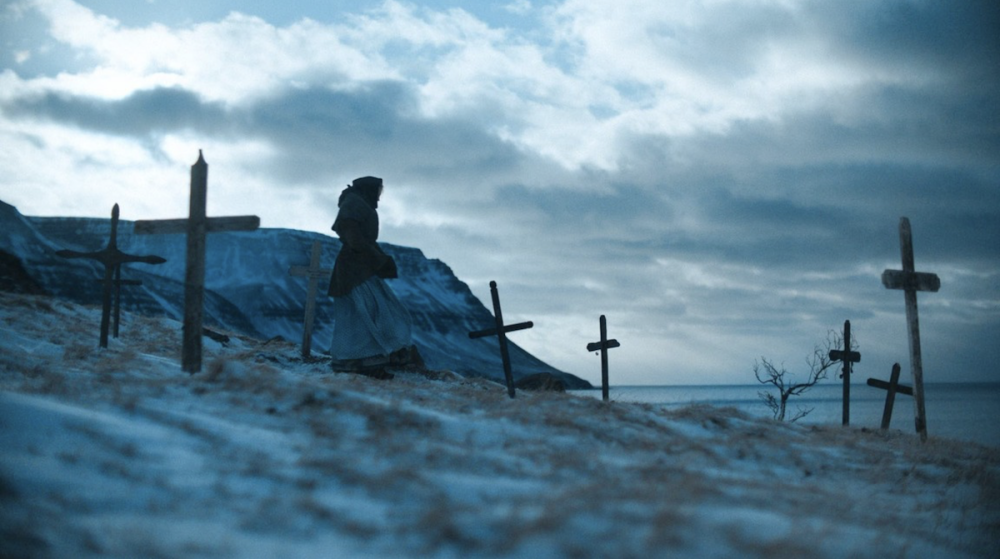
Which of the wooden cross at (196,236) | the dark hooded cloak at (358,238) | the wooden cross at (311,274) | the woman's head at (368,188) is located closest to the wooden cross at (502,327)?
the dark hooded cloak at (358,238)

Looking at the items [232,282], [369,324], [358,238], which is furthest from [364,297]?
[232,282]

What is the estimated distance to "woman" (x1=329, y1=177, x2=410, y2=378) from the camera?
16.2 meters

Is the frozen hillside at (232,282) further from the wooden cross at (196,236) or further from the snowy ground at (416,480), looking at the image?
the snowy ground at (416,480)

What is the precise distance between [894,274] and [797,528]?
31.9ft

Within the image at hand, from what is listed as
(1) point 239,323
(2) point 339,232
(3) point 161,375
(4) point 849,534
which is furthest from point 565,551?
(1) point 239,323

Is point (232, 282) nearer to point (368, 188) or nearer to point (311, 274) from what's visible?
point (311, 274)

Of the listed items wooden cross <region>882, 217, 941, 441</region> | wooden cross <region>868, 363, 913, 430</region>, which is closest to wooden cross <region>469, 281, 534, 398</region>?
wooden cross <region>882, 217, 941, 441</region>

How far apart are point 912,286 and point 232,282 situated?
162 m

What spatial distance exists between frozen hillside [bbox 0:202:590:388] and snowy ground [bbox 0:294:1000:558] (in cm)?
10540

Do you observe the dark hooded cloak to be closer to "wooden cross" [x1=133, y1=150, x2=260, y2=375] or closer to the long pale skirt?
the long pale skirt

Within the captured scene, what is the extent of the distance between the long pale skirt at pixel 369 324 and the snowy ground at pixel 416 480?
5.89 m

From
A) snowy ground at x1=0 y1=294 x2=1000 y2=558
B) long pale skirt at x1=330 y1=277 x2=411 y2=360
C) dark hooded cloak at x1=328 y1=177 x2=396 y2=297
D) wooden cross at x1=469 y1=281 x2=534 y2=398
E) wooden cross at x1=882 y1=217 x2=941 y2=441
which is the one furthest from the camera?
long pale skirt at x1=330 y1=277 x2=411 y2=360

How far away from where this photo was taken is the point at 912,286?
45.2 ft

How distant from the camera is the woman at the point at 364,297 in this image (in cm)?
1616
